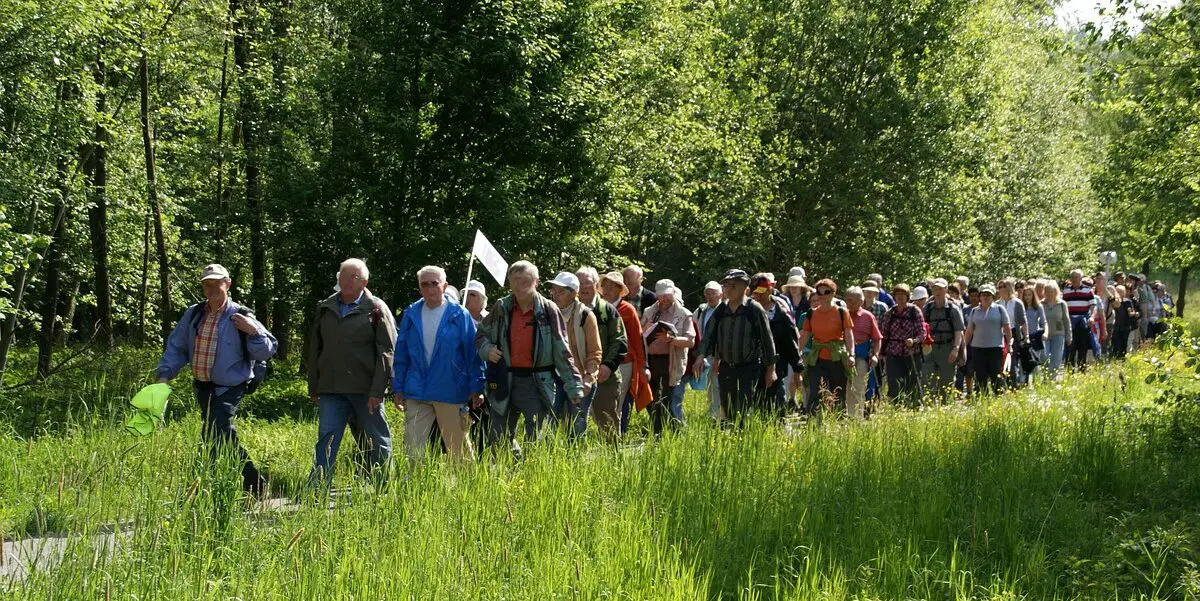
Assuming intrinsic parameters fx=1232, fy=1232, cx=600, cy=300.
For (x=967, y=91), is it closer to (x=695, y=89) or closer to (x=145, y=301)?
(x=695, y=89)

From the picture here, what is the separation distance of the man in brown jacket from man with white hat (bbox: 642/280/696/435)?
4.25 m

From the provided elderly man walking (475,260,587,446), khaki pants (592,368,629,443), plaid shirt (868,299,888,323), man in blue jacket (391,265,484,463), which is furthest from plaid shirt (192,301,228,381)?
plaid shirt (868,299,888,323)

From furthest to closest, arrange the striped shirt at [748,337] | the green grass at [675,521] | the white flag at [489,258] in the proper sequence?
the striped shirt at [748,337] < the white flag at [489,258] < the green grass at [675,521]

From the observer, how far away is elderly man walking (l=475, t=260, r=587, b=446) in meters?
9.52

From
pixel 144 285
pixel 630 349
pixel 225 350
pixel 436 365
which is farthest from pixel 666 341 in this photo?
pixel 144 285

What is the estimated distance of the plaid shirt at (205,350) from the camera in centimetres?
884

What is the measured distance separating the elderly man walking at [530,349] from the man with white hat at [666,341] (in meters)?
3.28

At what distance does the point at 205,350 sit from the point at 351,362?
1.03 m

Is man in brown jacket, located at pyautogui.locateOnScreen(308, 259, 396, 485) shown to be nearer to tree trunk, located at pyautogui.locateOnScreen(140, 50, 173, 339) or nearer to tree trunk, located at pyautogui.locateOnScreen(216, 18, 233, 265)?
tree trunk, located at pyautogui.locateOnScreen(216, 18, 233, 265)

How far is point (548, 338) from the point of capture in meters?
9.52

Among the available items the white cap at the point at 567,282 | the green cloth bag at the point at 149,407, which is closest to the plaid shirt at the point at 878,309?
the white cap at the point at 567,282

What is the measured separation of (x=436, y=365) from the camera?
9.17 metres

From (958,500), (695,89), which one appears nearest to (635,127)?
(695,89)

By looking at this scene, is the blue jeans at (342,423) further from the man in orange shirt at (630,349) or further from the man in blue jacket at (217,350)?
the man in orange shirt at (630,349)
